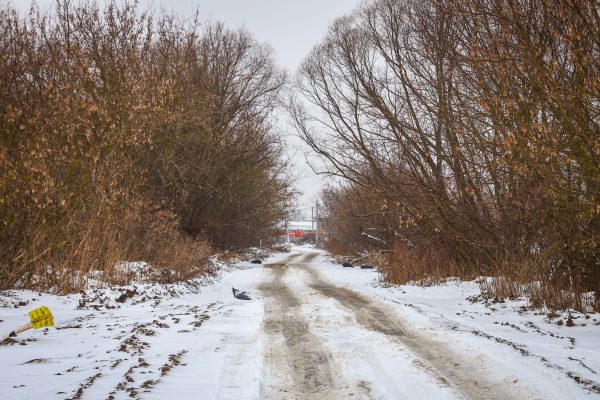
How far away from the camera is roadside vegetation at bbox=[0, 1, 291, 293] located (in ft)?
26.7

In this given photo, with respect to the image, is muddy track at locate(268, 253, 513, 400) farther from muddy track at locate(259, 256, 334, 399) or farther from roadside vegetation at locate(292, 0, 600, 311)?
roadside vegetation at locate(292, 0, 600, 311)

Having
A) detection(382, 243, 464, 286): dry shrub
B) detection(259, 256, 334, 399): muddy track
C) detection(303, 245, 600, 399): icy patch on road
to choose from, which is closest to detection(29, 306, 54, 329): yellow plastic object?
detection(259, 256, 334, 399): muddy track

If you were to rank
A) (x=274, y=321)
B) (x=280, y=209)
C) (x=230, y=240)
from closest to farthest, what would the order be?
1. (x=274, y=321)
2. (x=230, y=240)
3. (x=280, y=209)

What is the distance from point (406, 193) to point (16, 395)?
11264mm

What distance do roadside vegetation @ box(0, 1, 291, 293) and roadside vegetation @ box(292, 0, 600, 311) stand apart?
498 centimetres

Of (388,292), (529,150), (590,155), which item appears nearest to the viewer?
(590,155)

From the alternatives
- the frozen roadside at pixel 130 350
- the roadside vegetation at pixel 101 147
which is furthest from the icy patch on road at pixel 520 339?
the roadside vegetation at pixel 101 147

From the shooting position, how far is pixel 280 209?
28.4m

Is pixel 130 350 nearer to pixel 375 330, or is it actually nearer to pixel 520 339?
pixel 375 330

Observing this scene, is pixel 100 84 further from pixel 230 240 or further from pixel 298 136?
pixel 230 240

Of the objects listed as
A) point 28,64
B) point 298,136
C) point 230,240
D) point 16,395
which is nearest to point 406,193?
point 298,136

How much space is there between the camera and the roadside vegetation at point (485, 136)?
6391mm

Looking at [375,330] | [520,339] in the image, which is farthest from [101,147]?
[520,339]

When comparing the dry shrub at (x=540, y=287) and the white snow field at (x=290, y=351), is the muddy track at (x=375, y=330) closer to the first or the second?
the white snow field at (x=290, y=351)
